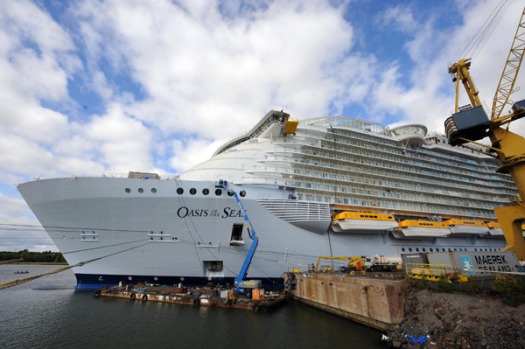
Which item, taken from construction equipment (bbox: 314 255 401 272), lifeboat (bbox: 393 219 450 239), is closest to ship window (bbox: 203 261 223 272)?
construction equipment (bbox: 314 255 401 272)

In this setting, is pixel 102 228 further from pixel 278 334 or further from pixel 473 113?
pixel 473 113

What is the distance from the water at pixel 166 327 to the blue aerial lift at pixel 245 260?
2.07 meters

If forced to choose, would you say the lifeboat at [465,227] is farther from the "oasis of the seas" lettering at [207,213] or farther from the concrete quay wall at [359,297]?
the "oasis of the seas" lettering at [207,213]

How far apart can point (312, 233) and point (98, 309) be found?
1663 centimetres

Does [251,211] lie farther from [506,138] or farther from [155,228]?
[506,138]

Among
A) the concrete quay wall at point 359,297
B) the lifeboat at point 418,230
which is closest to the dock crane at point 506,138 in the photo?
the lifeboat at point 418,230

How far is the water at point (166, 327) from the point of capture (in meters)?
11.3

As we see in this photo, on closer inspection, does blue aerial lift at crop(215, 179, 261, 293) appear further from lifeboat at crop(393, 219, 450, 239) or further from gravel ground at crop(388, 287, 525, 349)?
lifeboat at crop(393, 219, 450, 239)

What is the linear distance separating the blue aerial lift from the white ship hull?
49cm

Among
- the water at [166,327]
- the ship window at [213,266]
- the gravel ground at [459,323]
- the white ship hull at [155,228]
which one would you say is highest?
the white ship hull at [155,228]

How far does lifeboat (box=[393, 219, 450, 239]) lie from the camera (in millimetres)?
25281

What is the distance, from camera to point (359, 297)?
1402 cm

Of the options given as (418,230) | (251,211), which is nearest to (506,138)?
(418,230)

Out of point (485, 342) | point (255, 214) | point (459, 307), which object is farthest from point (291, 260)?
point (485, 342)
